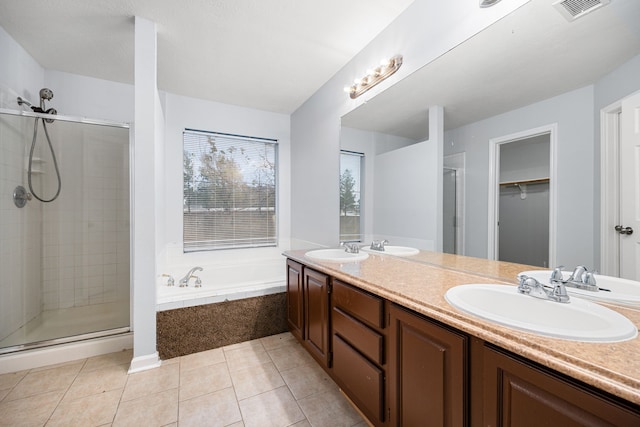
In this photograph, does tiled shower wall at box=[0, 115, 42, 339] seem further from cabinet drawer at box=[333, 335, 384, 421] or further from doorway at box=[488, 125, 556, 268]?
doorway at box=[488, 125, 556, 268]

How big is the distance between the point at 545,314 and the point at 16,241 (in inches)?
139

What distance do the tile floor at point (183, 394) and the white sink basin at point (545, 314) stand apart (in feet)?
3.30

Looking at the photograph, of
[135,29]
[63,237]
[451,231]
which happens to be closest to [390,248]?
[451,231]

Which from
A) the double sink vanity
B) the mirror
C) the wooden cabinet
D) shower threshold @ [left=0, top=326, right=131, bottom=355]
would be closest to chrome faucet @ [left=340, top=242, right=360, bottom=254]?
the double sink vanity

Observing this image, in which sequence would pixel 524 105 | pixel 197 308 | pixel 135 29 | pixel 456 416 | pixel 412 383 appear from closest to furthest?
1. pixel 456 416
2. pixel 412 383
3. pixel 524 105
4. pixel 135 29
5. pixel 197 308

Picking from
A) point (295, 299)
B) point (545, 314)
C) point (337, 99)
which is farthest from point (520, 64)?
point (295, 299)

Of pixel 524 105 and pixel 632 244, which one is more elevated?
pixel 524 105

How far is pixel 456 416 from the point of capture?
0.87 metres

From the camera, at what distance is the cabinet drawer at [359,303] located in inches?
48.6

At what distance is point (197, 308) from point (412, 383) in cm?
177

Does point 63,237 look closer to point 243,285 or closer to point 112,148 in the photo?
point 112,148

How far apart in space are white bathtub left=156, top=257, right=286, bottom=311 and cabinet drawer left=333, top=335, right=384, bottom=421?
107 cm

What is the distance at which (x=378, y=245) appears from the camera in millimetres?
2102

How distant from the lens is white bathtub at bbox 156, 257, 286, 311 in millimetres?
2168
